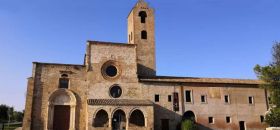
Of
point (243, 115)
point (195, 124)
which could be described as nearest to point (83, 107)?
point (195, 124)

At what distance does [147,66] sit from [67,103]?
11075 mm

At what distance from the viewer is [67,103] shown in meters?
30.9

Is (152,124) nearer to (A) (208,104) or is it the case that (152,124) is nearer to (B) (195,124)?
Result: (B) (195,124)

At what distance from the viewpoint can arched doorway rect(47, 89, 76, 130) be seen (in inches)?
1193

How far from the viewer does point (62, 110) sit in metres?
30.9

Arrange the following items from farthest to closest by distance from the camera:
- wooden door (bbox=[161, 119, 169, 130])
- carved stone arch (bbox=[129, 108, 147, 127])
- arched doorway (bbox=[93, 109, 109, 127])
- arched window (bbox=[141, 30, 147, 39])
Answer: arched window (bbox=[141, 30, 147, 39])
wooden door (bbox=[161, 119, 169, 130])
carved stone arch (bbox=[129, 108, 147, 127])
arched doorway (bbox=[93, 109, 109, 127])

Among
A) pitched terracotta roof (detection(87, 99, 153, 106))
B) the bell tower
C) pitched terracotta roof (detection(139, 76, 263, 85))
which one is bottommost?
pitched terracotta roof (detection(87, 99, 153, 106))

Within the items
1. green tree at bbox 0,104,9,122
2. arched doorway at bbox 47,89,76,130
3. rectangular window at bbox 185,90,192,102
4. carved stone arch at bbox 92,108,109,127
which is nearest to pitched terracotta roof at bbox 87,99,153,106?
carved stone arch at bbox 92,108,109,127

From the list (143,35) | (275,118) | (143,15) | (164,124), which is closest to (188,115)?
(164,124)

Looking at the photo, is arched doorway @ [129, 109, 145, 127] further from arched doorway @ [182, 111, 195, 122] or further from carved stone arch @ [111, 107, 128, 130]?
arched doorway @ [182, 111, 195, 122]

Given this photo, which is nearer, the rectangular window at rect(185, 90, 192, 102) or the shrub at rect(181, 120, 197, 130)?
the shrub at rect(181, 120, 197, 130)

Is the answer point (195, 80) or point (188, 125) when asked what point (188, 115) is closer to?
point (188, 125)

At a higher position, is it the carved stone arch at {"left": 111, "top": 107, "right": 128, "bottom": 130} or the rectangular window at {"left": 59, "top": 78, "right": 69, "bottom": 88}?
the rectangular window at {"left": 59, "top": 78, "right": 69, "bottom": 88}

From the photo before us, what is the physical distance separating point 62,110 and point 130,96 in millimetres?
7372
